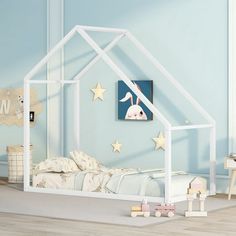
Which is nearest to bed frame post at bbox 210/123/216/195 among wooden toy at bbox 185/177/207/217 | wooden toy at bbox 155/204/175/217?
wooden toy at bbox 185/177/207/217

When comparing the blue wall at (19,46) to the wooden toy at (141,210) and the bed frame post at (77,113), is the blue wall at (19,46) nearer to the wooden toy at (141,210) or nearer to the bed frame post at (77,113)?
the bed frame post at (77,113)

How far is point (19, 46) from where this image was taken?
898 cm

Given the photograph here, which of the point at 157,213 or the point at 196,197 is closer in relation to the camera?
the point at 157,213

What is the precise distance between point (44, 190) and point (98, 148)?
3.21 ft

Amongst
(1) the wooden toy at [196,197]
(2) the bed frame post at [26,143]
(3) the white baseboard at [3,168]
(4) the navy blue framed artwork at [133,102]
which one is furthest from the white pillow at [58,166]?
(1) the wooden toy at [196,197]

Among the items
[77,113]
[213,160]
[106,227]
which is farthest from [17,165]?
[106,227]

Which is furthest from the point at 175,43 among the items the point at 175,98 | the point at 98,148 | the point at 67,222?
the point at 67,222

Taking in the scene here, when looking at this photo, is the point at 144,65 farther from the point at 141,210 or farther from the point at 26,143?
the point at 141,210

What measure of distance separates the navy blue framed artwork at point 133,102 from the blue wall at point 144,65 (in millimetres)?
67

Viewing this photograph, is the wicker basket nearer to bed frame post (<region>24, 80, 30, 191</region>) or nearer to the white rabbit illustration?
bed frame post (<region>24, 80, 30, 191</region>)

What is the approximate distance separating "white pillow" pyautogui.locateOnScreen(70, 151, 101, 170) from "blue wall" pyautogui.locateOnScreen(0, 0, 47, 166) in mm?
915

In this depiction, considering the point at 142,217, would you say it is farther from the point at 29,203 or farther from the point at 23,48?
the point at 23,48

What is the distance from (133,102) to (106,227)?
2.48 m

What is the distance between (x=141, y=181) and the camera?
7102 mm
